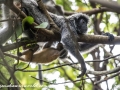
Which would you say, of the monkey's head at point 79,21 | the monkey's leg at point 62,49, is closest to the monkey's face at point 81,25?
the monkey's head at point 79,21

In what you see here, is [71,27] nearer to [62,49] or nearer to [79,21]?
[79,21]

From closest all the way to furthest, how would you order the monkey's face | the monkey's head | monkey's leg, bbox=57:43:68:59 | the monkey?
the monkey
the monkey's face
the monkey's head
monkey's leg, bbox=57:43:68:59

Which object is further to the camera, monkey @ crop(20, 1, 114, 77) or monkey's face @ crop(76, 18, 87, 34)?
monkey's face @ crop(76, 18, 87, 34)

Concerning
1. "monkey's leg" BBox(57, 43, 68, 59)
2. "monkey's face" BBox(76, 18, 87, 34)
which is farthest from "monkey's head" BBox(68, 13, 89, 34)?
"monkey's leg" BBox(57, 43, 68, 59)

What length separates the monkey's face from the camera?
11.8 ft

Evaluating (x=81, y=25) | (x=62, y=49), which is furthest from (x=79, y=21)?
(x=62, y=49)

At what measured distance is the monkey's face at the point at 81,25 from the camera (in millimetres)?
3584

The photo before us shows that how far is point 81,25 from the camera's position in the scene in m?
3.73

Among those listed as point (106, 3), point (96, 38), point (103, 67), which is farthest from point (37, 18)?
point (106, 3)

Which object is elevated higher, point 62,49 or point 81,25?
point 81,25

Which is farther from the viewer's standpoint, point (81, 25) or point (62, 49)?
point (62, 49)

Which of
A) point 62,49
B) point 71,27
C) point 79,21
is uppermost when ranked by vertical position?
point 79,21

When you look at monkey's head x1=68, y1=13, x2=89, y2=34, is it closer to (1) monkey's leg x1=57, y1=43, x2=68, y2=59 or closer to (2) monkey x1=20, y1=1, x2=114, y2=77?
(2) monkey x1=20, y1=1, x2=114, y2=77

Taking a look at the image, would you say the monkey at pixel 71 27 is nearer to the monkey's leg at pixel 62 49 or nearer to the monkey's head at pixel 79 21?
the monkey's head at pixel 79 21
